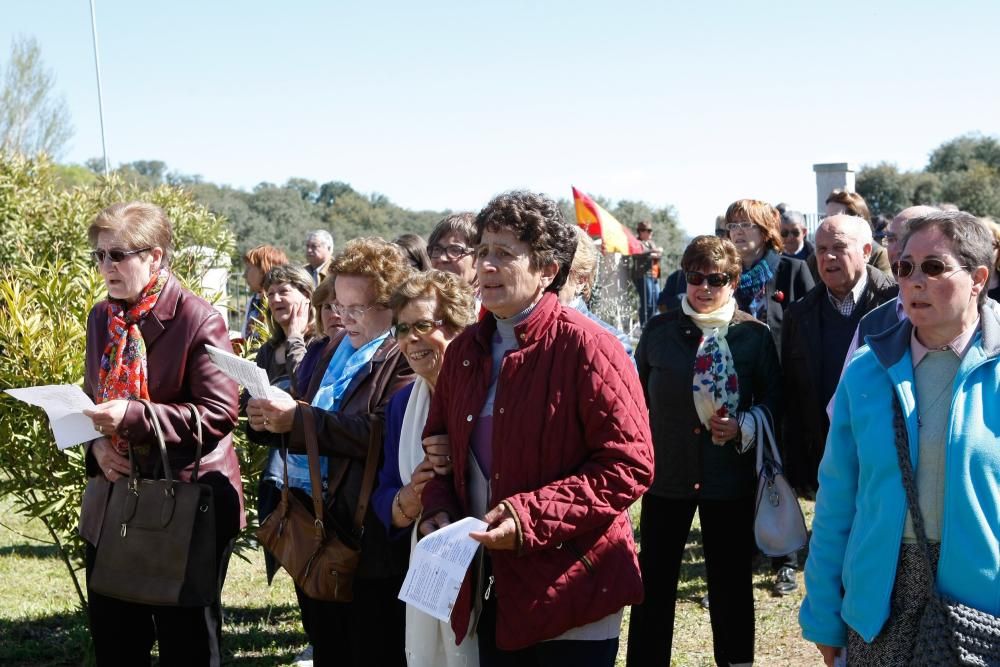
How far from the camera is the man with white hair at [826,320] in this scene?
15.7ft

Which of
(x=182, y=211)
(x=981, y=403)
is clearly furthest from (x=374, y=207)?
(x=981, y=403)

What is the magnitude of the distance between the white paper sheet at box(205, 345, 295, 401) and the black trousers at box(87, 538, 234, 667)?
84cm

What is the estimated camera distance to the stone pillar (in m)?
13.8

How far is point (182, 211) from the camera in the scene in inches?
416

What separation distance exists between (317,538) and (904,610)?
6.67 feet

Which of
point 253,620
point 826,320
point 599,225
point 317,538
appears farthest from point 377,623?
point 599,225

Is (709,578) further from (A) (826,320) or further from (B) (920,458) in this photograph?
(B) (920,458)

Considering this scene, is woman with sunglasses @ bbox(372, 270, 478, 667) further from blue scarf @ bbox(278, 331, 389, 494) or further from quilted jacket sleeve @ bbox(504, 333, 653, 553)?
quilted jacket sleeve @ bbox(504, 333, 653, 553)

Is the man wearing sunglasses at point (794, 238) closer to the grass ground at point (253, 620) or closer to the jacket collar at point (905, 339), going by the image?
the grass ground at point (253, 620)

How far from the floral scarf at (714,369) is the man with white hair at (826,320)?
401mm

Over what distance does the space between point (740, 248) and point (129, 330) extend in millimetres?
3721

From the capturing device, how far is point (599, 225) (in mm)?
17906

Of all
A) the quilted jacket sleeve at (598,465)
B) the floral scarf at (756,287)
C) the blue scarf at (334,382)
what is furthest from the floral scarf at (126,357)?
the floral scarf at (756,287)

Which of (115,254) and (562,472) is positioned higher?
(115,254)
